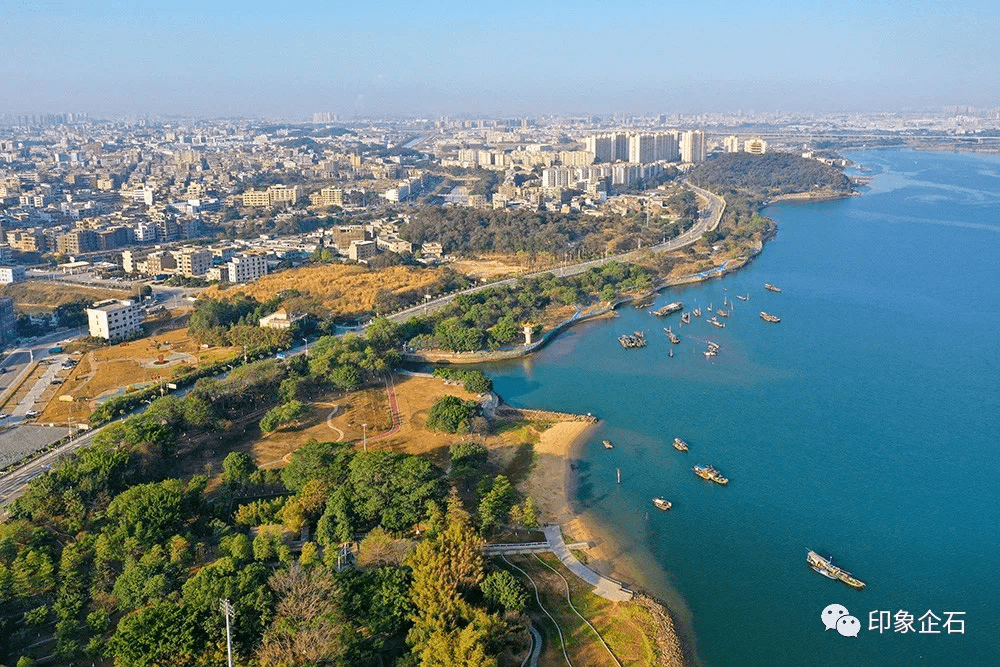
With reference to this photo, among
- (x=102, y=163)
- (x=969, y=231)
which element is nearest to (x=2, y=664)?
(x=969, y=231)

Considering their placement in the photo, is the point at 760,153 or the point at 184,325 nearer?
the point at 184,325

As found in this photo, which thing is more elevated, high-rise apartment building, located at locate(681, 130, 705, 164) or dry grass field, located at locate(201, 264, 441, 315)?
high-rise apartment building, located at locate(681, 130, 705, 164)

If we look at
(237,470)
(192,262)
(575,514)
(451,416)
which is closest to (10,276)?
(192,262)

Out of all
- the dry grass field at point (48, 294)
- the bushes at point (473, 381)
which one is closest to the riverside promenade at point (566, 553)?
the bushes at point (473, 381)

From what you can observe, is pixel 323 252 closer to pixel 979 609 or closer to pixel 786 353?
pixel 786 353

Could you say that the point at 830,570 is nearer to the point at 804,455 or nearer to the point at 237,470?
the point at 804,455

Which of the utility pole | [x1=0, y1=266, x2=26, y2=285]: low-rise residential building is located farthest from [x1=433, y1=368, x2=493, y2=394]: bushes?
[x1=0, y1=266, x2=26, y2=285]: low-rise residential building

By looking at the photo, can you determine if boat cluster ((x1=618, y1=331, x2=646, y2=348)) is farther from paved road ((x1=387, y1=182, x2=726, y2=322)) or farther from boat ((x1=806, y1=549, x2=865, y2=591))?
boat ((x1=806, y1=549, x2=865, y2=591))
